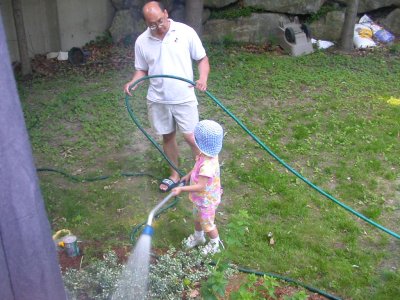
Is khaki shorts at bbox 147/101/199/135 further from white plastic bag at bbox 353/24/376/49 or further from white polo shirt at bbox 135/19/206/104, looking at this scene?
white plastic bag at bbox 353/24/376/49

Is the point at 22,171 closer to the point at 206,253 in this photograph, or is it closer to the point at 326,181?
the point at 206,253

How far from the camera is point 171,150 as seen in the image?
4.55 metres

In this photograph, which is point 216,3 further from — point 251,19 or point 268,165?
point 268,165

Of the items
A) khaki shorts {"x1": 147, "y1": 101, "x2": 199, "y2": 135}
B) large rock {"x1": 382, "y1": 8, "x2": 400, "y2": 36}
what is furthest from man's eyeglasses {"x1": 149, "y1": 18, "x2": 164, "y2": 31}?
large rock {"x1": 382, "y1": 8, "x2": 400, "y2": 36}

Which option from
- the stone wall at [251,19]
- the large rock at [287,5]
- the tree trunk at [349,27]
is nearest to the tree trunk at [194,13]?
the stone wall at [251,19]

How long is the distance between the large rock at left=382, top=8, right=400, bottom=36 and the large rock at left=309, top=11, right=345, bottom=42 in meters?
1.09

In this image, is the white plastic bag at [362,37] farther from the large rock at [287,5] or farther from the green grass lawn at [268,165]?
the green grass lawn at [268,165]

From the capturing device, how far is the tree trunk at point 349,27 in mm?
8484

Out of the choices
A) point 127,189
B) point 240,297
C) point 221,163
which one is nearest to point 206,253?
point 240,297

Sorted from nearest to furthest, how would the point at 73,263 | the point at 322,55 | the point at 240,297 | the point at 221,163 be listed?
the point at 240,297 < the point at 73,263 < the point at 221,163 < the point at 322,55

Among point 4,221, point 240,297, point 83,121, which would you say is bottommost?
point 83,121

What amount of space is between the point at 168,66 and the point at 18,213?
2.38 meters

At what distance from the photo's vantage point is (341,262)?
361 centimetres

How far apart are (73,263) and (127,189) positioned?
1121 millimetres
